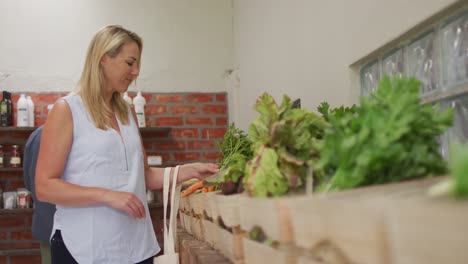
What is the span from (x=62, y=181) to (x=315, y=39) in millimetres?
1293

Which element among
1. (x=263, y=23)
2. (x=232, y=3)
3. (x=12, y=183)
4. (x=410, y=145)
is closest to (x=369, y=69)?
(x=410, y=145)

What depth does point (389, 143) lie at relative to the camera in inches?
32.5

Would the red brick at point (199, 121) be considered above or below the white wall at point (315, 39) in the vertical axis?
below

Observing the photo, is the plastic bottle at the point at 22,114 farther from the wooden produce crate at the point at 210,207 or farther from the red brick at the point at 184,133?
the wooden produce crate at the point at 210,207

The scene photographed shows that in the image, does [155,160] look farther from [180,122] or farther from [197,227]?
[197,227]

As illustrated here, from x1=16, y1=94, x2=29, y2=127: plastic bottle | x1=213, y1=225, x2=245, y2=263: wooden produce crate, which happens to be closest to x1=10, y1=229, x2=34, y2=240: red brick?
x1=16, y1=94, x2=29, y2=127: plastic bottle

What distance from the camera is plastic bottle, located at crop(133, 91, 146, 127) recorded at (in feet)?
13.6

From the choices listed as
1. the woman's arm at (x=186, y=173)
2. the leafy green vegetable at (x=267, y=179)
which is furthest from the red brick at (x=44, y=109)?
the leafy green vegetable at (x=267, y=179)

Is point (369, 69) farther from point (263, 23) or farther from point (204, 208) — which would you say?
point (263, 23)

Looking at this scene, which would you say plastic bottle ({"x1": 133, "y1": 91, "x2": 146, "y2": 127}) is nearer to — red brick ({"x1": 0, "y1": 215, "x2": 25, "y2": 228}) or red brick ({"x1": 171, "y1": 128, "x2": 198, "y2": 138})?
red brick ({"x1": 171, "y1": 128, "x2": 198, "y2": 138})

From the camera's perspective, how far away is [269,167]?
1.08 meters

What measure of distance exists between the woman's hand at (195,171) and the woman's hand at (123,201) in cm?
29

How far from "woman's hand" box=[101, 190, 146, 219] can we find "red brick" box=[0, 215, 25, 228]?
282 centimetres

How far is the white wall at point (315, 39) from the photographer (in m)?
1.62
